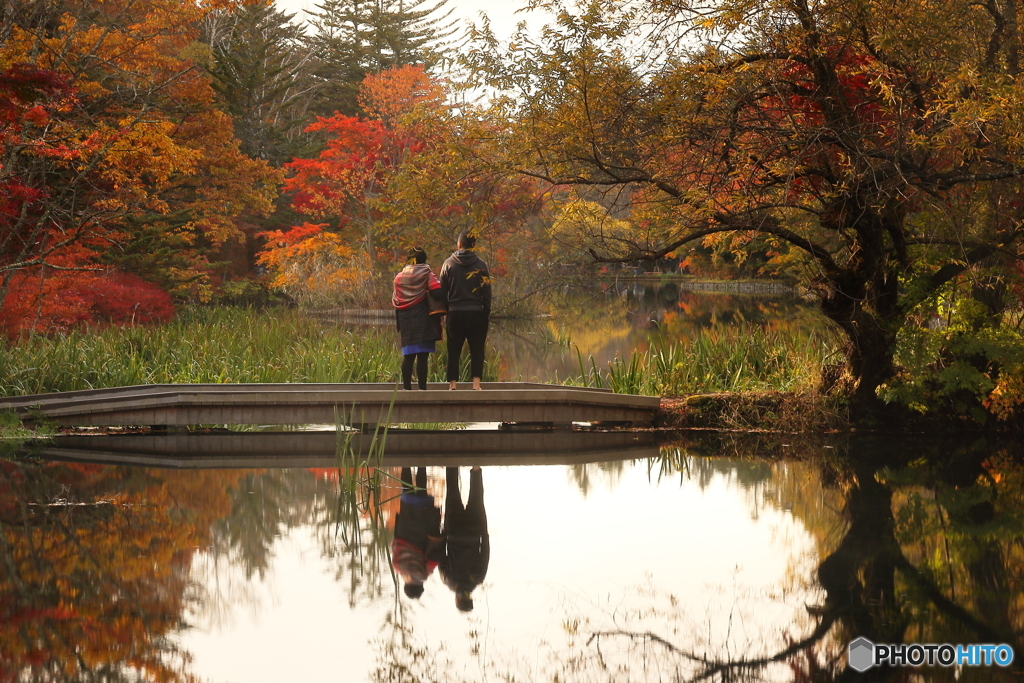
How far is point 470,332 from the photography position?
9.99 metres

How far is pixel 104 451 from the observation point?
30.8ft

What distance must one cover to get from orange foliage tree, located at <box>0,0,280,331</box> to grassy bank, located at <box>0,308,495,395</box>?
1.09 meters

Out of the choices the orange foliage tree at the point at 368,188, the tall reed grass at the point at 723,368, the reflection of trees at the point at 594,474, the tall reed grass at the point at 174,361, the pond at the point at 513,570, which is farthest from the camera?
the orange foliage tree at the point at 368,188

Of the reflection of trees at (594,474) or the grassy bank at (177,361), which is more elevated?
the grassy bank at (177,361)

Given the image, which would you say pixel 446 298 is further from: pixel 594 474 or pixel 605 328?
pixel 605 328

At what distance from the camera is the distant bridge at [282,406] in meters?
9.88

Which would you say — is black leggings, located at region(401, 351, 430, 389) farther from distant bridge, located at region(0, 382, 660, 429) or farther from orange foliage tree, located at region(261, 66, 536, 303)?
orange foliage tree, located at region(261, 66, 536, 303)

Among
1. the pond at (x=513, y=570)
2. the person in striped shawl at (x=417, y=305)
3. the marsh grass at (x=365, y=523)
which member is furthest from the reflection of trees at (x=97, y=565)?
the person in striped shawl at (x=417, y=305)

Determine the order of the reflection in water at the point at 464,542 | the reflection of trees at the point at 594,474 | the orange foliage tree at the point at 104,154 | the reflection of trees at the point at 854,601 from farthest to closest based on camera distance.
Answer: the orange foliage tree at the point at 104,154 < the reflection of trees at the point at 594,474 < the reflection in water at the point at 464,542 < the reflection of trees at the point at 854,601

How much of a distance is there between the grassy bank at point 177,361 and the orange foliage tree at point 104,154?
1094 millimetres

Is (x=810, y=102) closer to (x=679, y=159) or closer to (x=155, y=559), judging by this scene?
(x=679, y=159)

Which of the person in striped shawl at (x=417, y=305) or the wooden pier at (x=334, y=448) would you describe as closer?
the wooden pier at (x=334, y=448)

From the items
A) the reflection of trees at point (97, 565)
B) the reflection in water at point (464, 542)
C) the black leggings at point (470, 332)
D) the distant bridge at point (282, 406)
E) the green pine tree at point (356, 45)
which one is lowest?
the reflection of trees at point (97, 565)

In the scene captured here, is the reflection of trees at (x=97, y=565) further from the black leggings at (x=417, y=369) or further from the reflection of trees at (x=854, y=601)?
the black leggings at (x=417, y=369)
